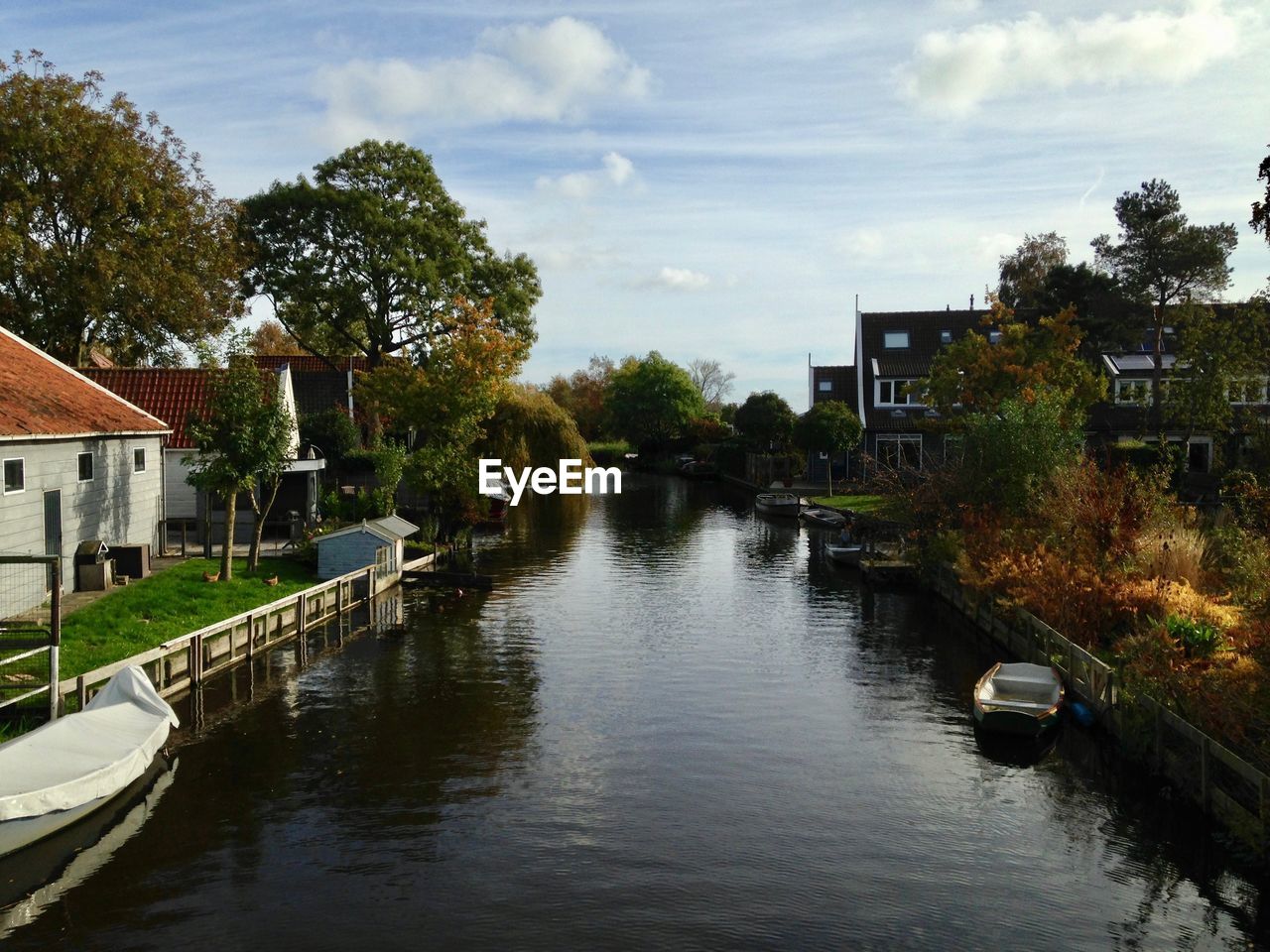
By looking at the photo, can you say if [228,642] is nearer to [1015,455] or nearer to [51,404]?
[51,404]

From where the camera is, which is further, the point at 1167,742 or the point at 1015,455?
the point at 1015,455

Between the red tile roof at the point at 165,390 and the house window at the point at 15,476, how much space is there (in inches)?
507

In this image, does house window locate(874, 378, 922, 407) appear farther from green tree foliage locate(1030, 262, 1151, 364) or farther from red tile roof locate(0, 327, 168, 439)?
red tile roof locate(0, 327, 168, 439)

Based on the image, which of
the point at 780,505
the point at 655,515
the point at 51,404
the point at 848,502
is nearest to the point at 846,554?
the point at 780,505

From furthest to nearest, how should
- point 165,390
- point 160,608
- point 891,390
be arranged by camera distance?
point 891,390, point 165,390, point 160,608

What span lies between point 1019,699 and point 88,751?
18.4 m

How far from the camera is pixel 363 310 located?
63.6 meters

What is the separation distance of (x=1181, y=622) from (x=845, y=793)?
8.43 m

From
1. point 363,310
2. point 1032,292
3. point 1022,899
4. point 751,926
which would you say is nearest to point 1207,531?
point 1022,899

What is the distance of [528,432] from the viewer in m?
59.6

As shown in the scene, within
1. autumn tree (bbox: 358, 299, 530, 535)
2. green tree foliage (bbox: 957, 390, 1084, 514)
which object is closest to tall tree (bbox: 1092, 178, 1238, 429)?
green tree foliage (bbox: 957, 390, 1084, 514)

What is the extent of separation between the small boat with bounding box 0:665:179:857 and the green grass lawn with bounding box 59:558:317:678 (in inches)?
119

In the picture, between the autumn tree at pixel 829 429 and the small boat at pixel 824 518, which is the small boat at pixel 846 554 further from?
the autumn tree at pixel 829 429

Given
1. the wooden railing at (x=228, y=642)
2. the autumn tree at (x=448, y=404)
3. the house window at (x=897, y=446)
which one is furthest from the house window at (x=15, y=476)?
the house window at (x=897, y=446)
